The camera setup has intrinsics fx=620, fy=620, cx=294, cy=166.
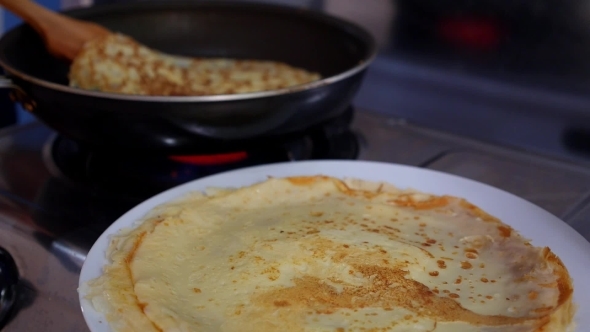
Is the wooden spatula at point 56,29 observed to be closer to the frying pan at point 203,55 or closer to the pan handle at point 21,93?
the frying pan at point 203,55

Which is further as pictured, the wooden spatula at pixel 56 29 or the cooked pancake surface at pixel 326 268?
the wooden spatula at pixel 56 29

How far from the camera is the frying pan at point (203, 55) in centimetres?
96

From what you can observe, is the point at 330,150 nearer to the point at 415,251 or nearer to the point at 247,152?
the point at 247,152

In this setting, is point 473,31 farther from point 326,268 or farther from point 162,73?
point 326,268

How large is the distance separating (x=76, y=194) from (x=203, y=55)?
0.60m

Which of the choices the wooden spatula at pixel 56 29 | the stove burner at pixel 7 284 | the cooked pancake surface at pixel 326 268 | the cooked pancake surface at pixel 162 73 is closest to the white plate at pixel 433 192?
the cooked pancake surface at pixel 326 268

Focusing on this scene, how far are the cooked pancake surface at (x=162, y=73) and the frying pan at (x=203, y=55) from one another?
0.12 m

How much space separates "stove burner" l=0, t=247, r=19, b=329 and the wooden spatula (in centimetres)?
55

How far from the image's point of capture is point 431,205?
2.97 ft

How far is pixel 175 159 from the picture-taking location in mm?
1150

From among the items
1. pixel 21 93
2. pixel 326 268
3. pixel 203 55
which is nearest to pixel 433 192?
pixel 326 268

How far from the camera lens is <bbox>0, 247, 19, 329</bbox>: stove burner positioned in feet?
2.56

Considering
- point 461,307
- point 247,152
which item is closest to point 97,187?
point 247,152

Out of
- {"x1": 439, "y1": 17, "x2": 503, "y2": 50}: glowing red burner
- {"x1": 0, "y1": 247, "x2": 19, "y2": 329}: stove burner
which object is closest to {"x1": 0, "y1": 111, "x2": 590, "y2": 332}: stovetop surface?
{"x1": 0, "y1": 247, "x2": 19, "y2": 329}: stove burner
